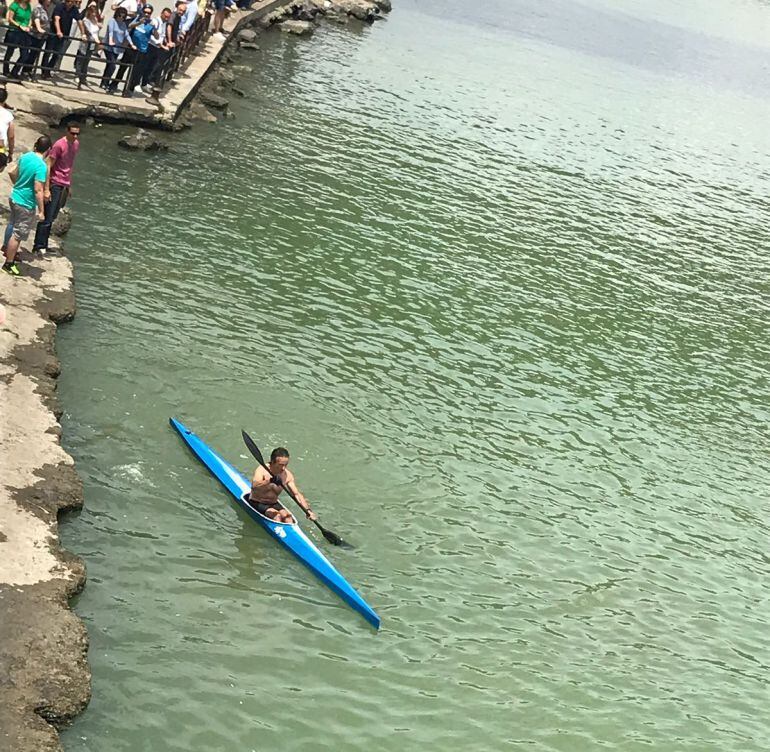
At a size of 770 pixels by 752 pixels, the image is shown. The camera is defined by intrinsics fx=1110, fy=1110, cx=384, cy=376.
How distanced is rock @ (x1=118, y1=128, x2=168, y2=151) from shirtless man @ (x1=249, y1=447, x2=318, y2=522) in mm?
15431

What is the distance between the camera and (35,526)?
44.6 ft

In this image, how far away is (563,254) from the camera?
103 ft

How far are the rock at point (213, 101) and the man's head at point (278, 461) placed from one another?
69.6 ft

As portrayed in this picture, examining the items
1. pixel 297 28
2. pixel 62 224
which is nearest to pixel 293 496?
pixel 62 224

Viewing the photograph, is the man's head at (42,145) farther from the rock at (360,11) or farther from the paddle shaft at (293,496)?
the rock at (360,11)

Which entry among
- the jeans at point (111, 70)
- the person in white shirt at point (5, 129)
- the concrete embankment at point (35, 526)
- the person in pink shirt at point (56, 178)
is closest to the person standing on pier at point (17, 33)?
the jeans at point (111, 70)

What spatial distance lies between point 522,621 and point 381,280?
39.1 feet

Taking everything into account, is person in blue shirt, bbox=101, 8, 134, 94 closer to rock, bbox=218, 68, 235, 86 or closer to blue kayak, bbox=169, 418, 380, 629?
rock, bbox=218, 68, 235, 86

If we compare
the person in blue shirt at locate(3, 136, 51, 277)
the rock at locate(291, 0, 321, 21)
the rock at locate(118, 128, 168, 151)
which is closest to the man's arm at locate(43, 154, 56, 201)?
the person in blue shirt at locate(3, 136, 51, 277)

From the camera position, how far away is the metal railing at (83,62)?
93.9 feet

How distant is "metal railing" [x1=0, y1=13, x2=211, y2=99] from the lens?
93.9 ft

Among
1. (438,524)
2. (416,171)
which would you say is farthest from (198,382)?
(416,171)

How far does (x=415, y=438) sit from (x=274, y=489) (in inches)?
163

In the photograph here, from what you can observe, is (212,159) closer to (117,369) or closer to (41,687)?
(117,369)
